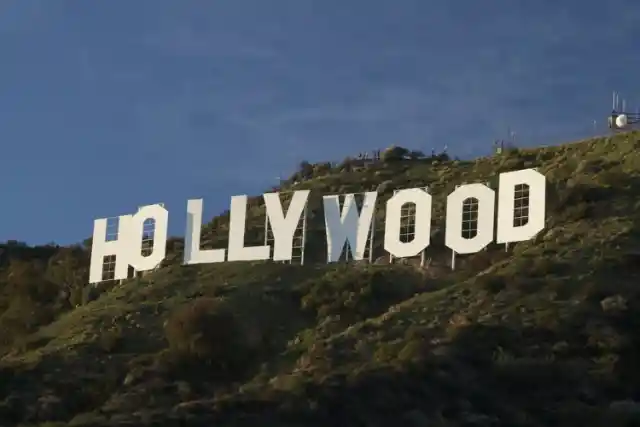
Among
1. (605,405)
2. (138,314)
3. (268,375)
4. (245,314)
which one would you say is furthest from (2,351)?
(605,405)

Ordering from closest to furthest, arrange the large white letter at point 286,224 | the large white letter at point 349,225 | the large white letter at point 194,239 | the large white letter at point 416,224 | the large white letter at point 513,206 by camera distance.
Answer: the large white letter at point 513,206 < the large white letter at point 416,224 < the large white letter at point 349,225 < the large white letter at point 286,224 < the large white letter at point 194,239

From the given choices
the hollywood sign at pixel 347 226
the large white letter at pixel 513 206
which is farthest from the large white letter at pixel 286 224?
the large white letter at pixel 513 206

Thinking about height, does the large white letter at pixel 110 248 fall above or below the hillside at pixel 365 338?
above

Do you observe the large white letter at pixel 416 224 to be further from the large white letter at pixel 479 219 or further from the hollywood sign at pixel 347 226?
the large white letter at pixel 479 219

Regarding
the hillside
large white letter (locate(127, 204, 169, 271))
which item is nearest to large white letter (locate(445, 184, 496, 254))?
the hillside

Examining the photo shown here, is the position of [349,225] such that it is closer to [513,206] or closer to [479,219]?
[479,219]

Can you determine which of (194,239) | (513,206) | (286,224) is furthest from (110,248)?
(513,206)

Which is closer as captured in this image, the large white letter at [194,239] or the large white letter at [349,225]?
the large white letter at [349,225]

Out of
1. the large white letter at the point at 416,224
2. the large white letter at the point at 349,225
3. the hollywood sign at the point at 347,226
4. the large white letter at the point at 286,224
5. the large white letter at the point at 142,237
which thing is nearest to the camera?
the hollywood sign at the point at 347,226
